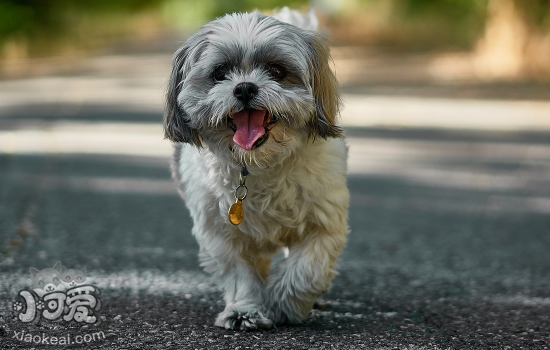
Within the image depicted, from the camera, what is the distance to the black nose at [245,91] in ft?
12.6

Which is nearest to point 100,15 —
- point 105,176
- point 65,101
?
point 65,101

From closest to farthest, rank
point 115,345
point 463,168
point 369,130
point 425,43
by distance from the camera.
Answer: point 115,345
point 463,168
point 369,130
point 425,43

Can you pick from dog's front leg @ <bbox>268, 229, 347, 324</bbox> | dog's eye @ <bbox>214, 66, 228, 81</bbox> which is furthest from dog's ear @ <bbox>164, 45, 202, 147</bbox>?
dog's front leg @ <bbox>268, 229, 347, 324</bbox>

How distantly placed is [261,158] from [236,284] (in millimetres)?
750

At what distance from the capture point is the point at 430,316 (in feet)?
14.5

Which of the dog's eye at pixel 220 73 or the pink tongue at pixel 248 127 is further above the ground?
the dog's eye at pixel 220 73

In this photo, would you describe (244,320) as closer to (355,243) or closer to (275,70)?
(275,70)

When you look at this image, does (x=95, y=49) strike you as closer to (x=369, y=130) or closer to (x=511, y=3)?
(x=511, y=3)

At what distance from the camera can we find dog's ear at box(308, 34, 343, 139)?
13.4 ft

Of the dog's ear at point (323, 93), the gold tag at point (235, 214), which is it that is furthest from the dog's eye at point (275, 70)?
the gold tag at point (235, 214)

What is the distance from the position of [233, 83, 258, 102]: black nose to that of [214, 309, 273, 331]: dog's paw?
1.10 m

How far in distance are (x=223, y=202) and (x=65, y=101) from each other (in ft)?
42.9

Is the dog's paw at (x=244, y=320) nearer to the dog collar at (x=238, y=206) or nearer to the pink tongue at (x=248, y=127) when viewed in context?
the dog collar at (x=238, y=206)

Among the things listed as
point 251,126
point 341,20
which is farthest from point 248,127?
point 341,20
